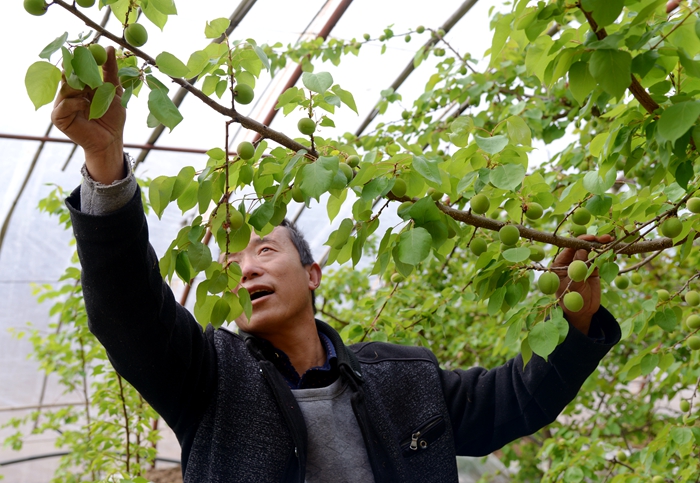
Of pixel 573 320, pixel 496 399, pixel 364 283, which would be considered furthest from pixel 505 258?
pixel 364 283

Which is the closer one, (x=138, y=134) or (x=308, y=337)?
(x=308, y=337)

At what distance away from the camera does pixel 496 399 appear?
195 centimetres

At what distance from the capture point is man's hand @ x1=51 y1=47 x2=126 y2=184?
114 cm

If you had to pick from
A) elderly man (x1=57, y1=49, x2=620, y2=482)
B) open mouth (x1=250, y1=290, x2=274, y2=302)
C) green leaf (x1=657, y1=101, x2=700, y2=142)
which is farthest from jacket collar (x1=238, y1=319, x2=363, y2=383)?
green leaf (x1=657, y1=101, x2=700, y2=142)

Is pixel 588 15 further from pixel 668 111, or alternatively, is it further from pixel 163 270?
pixel 163 270

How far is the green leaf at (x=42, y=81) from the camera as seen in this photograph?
1.06m

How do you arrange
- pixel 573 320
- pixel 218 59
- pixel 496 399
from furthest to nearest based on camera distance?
1. pixel 496 399
2. pixel 573 320
3. pixel 218 59

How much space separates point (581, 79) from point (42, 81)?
34.2 inches

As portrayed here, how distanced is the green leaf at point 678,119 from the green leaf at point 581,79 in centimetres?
12

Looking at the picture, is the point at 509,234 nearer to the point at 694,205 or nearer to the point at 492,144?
the point at 492,144

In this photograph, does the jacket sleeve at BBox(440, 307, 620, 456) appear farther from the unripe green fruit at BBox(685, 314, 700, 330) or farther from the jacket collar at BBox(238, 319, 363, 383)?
the jacket collar at BBox(238, 319, 363, 383)

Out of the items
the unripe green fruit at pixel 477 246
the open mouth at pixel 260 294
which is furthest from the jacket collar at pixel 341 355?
the unripe green fruit at pixel 477 246

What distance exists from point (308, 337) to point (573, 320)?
2.56 ft

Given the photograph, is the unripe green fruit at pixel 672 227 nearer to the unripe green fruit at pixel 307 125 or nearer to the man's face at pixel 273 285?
the unripe green fruit at pixel 307 125
